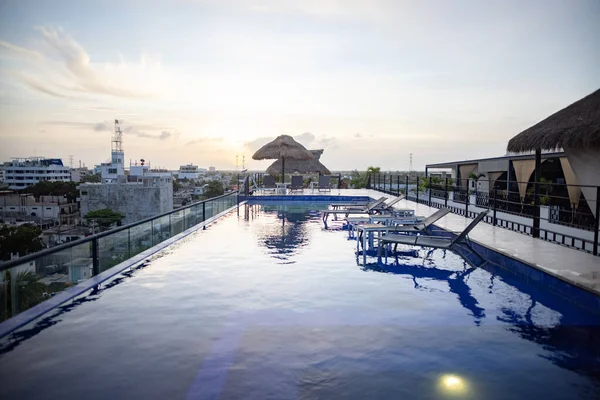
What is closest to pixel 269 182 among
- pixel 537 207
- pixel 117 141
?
pixel 537 207

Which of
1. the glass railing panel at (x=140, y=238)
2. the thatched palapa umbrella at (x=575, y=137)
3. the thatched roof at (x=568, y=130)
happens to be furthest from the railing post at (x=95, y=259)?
the thatched roof at (x=568, y=130)

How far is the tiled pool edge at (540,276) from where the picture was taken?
13.1 ft

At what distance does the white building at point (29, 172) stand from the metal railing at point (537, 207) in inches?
2033

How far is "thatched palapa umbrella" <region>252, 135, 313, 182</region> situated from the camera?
2002 cm

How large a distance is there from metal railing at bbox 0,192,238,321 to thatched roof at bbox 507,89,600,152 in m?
6.61

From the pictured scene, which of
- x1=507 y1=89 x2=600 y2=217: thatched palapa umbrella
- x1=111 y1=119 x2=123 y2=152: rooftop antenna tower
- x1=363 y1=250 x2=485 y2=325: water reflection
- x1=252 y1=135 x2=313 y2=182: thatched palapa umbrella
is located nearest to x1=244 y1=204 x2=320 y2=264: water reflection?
x1=363 y1=250 x2=485 y2=325: water reflection

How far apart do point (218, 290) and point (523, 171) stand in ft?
57.1

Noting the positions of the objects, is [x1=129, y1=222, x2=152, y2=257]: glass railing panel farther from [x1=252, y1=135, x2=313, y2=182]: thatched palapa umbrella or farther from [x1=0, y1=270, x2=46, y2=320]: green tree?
[x1=252, y1=135, x2=313, y2=182]: thatched palapa umbrella

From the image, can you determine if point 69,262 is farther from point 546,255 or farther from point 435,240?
point 546,255

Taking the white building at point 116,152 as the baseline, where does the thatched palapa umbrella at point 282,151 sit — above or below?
below

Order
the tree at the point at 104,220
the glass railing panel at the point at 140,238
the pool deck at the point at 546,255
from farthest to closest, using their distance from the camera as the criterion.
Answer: the tree at the point at 104,220
the glass railing panel at the point at 140,238
the pool deck at the point at 546,255

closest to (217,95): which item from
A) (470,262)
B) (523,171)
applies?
(523,171)

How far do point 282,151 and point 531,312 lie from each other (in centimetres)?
1662

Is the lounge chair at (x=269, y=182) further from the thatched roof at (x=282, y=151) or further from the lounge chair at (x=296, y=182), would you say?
the thatched roof at (x=282, y=151)
